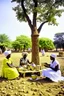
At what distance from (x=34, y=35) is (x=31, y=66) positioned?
5.25 metres

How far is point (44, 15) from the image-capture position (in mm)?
15453

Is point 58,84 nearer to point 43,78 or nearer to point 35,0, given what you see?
point 43,78

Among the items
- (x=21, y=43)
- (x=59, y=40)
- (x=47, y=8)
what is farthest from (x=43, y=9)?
(x=59, y=40)

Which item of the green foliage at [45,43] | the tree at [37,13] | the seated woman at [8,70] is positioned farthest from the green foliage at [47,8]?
the green foliage at [45,43]

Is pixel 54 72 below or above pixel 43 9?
below

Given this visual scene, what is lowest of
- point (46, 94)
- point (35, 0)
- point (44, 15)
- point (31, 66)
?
point (46, 94)

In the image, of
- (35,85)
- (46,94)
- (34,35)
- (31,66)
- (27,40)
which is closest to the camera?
(46,94)

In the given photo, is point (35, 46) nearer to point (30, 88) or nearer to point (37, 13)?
point (37, 13)

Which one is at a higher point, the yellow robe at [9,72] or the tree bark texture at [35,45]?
the tree bark texture at [35,45]

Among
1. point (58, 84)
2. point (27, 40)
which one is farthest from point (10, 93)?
point (27, 40)

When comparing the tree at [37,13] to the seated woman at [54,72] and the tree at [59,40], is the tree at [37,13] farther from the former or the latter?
the tree at [59,40]

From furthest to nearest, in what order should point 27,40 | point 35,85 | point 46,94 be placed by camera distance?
1. point 27,40
2. point 35,85
3. point 46,94

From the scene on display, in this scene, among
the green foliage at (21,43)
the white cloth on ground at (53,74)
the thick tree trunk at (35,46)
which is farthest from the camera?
the green foliage at (21,43)

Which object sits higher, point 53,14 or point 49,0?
point 49,0
